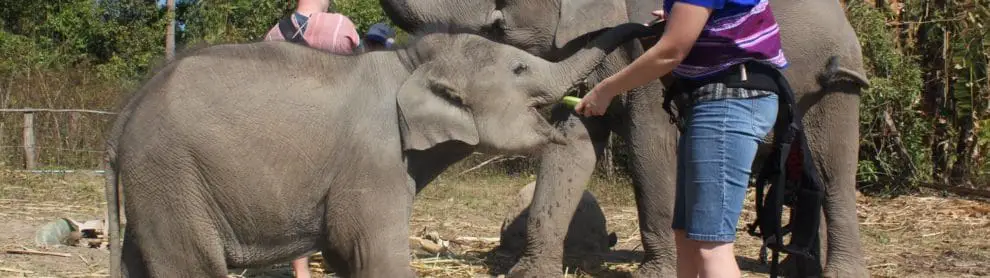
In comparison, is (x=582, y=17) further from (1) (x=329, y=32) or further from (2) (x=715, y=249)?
(2) (x=715, y=249)

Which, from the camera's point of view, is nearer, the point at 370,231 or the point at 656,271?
the point at 370,231

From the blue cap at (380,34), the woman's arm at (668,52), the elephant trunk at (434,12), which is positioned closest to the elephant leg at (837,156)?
the elephant trunk at (434,12)

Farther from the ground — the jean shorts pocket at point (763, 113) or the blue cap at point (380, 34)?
the blue cap at point (380, 34)

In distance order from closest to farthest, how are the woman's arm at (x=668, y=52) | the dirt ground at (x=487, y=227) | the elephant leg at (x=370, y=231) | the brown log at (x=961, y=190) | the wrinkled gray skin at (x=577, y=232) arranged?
the woman's arm at (x=668, y=52) < the elephant leg at (x=370, y=231) < the dirt ground at (x=487, y=227) < the wrinkled gray skin at (x=577, y=232) < the brown log at (x=961, y=190)

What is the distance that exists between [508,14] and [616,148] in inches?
248

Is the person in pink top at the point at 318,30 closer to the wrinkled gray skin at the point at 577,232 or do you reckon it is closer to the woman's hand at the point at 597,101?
the woman's hand at the point at 597,101

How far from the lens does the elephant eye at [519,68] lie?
13.7 feet

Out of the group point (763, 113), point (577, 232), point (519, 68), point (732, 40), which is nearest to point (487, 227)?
point (577, 232)

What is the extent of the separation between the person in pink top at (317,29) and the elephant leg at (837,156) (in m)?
2.93

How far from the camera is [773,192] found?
4160 millimetres

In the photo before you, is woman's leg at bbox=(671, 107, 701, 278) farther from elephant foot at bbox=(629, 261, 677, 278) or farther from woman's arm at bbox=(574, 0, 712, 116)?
elephant foot at bbox=(629, 261, 677, 278)

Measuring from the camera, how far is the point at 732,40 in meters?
3.75

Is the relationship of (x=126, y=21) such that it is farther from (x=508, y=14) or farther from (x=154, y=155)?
(x=154, y=155)

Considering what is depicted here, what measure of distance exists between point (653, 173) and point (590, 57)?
2382 millimetres
